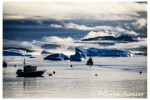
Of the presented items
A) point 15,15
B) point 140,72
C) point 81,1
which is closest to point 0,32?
point 15,15

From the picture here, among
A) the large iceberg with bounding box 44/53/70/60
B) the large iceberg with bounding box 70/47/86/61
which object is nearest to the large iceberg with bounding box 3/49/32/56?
the large iceberg with bounding box 44/53/70/60

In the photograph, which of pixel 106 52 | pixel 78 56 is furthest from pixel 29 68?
pixel 106 52

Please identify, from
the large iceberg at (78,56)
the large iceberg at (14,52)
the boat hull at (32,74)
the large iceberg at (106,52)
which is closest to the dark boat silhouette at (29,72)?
the boat hull at (32,74)

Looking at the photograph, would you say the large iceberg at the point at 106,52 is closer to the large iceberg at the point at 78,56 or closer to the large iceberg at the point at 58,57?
the large iceberg at the point at 78,56

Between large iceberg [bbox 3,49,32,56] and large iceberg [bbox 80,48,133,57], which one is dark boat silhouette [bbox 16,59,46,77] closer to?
large iceberg [bbox 3,49,32,56]

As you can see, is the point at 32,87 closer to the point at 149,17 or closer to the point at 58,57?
the point at 58,57

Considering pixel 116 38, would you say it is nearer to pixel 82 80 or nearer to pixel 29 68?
pixel 82 80
